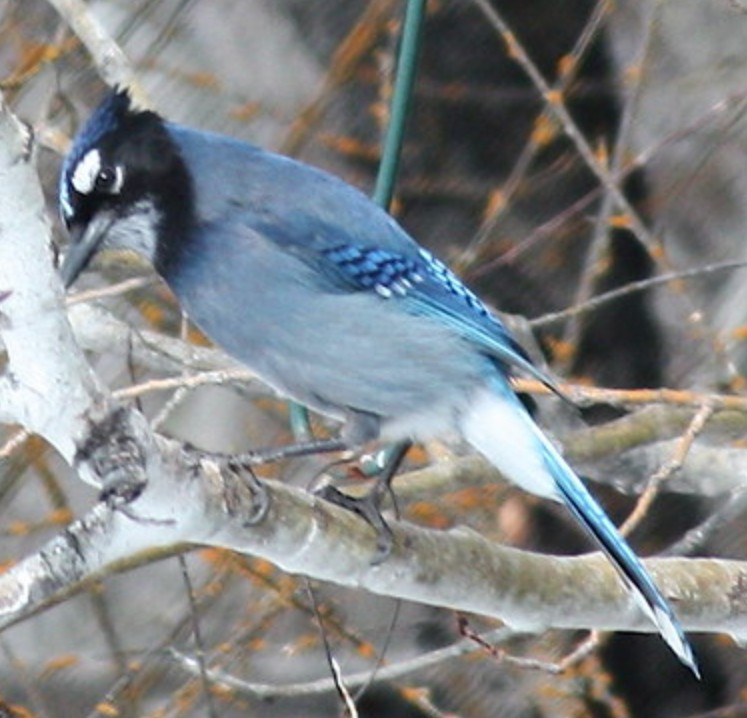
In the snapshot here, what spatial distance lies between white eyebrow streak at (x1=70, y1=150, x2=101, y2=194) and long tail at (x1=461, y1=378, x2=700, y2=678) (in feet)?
1.47

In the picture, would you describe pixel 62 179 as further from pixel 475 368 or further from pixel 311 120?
pixel 311 120

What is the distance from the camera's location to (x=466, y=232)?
3322mm

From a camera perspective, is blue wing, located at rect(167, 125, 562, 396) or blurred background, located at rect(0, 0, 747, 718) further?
blurred background, located at rect(0, 0, 747, 718)

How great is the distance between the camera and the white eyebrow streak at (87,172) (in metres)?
1.78

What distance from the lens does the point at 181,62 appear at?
325 centimetres

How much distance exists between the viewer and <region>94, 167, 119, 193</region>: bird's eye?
1807 mm

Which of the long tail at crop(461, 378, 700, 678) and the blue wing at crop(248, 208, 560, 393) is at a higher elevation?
the blue wing at crop(248, 208, 560, 393)

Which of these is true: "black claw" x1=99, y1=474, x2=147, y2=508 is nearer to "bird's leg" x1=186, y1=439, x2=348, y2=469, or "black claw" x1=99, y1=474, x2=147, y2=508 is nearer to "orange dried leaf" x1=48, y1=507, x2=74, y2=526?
"bird's leg" x1=186, y1=439, x2=348, y2=469

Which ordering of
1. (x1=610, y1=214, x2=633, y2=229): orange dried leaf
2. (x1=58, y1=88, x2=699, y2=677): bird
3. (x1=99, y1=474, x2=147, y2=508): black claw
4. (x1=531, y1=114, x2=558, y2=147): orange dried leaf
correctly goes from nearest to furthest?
(x1=99, y1=474, x2=147, y2=508): black claw < (x1=58, y1=88, x2=699, y2=677): bird < (x1=610, y1=214, x2=633, y2=229): orange dried leaf < (x1=531, y1=114, x2=558, y2=147): orange dried leaf

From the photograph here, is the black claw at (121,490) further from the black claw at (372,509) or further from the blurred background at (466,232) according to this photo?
the blurred background at (466,232)

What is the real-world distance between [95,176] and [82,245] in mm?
65

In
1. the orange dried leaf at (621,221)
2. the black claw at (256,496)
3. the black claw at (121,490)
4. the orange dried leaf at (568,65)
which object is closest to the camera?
the black claw at (121,490)

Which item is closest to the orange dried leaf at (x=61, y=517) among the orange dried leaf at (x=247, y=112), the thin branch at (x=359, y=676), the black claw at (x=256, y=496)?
the thin branch at (x=359, y=676)

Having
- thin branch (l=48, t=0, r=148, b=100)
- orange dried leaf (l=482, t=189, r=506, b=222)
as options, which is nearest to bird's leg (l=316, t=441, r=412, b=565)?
thin branch (l=48, t=0, r=148, b=100)
